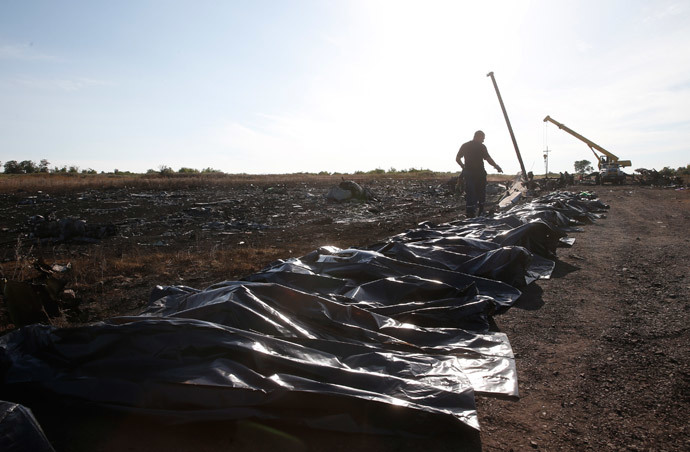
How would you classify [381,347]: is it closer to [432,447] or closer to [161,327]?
[432,447]

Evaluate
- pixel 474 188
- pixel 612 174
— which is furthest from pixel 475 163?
pixel 612 174

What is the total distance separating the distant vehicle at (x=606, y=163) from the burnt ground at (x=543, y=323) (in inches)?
683

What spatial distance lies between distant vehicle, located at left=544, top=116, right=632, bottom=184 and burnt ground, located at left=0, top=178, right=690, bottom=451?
17.4 metres

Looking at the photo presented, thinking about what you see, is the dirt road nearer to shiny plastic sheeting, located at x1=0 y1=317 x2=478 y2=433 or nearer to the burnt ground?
the burnt ground

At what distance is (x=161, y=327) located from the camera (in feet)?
6.43

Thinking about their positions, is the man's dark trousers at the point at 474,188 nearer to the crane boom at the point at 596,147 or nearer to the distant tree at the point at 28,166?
the crane boom at the point at 596,147

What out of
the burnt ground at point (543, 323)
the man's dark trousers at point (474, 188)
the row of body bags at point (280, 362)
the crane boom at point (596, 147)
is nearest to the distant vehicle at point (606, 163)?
the crane boom at point (596, 147)

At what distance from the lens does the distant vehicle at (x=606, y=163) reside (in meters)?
24.4

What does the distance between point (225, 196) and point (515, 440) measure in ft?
49.4

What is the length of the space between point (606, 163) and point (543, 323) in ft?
93.0

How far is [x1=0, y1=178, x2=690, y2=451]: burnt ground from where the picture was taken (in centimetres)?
164

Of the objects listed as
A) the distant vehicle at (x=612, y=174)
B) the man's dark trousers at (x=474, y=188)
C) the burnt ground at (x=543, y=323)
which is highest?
the distant vehicle at (x=612, y=174)

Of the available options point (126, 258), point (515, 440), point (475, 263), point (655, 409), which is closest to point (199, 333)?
point (515, 440)

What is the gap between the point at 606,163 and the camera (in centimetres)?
2647
